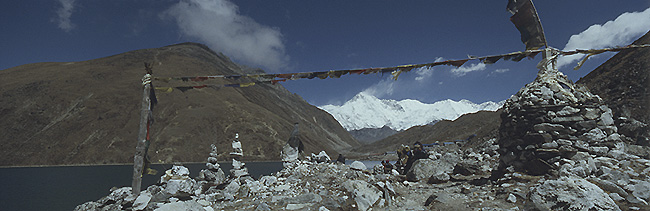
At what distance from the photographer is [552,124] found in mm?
8312

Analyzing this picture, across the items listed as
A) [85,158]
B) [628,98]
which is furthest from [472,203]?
[85,158]

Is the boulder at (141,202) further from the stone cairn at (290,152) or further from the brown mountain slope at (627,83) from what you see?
the brown mountain slope at (627,83)

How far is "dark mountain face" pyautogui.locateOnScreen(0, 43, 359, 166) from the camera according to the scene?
3140 inches

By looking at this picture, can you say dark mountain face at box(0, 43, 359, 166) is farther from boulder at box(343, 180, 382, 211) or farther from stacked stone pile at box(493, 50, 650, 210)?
stacked stone pile at box(493, 50, 650, 210)

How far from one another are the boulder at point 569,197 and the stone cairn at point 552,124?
231 cm

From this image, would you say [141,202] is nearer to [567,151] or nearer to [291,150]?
[291,150]

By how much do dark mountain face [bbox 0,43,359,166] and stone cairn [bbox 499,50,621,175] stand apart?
8617 centimetres

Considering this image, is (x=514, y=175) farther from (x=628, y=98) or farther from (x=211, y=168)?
(x=628, y=98)

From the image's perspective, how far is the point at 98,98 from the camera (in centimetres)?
9919

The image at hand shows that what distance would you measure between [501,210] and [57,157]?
10207 cm

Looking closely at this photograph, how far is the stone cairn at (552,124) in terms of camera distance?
795 centimetres

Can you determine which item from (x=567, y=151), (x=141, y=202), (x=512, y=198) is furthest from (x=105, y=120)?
(x=567, y=151)

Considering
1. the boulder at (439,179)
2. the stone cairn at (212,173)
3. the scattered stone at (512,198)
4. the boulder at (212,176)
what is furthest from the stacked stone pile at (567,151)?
the stone cairn at (212,173)

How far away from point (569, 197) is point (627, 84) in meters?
23.6
